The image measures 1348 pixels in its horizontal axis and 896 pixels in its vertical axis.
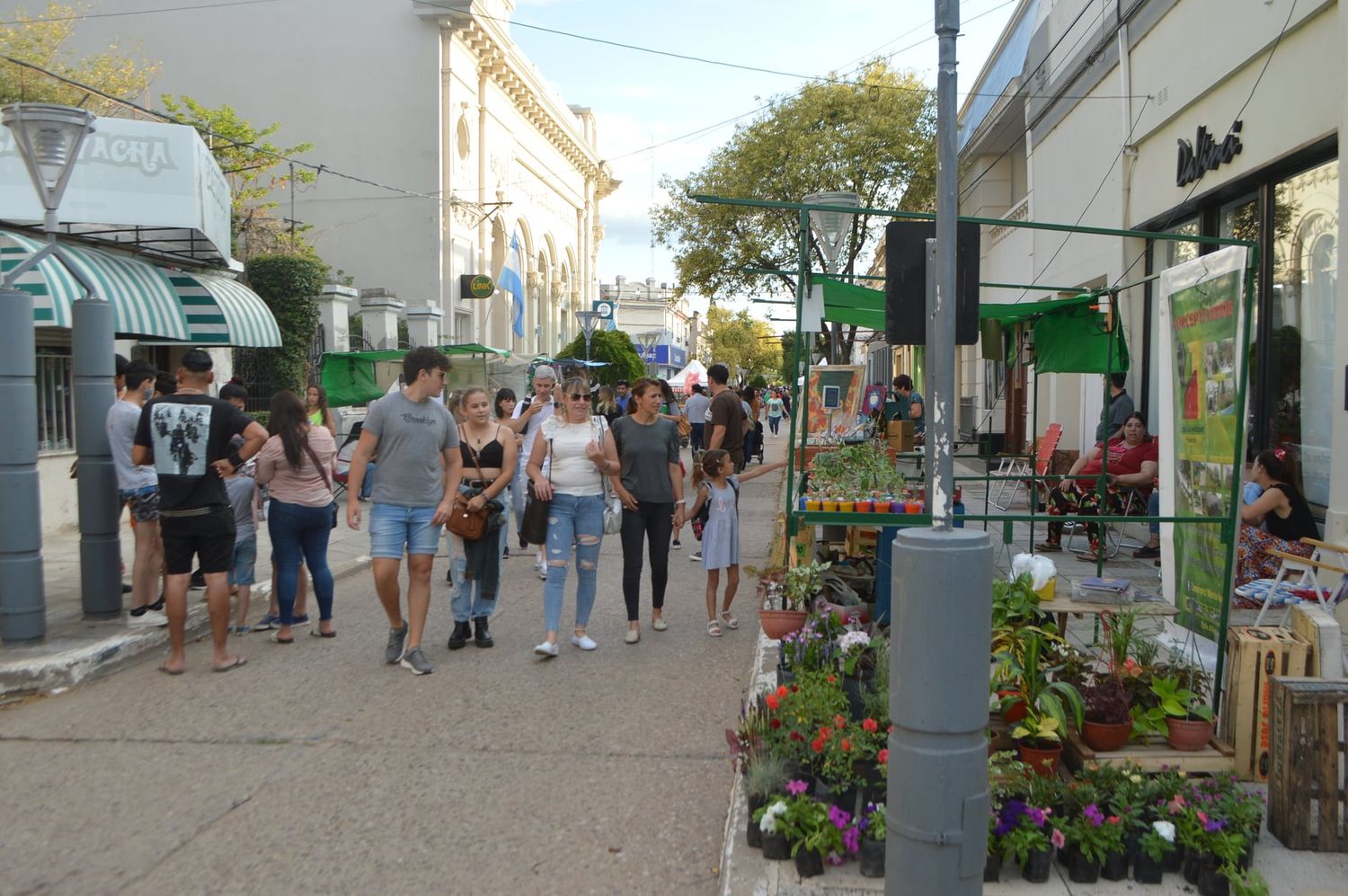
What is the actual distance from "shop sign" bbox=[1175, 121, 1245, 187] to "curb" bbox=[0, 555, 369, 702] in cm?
929

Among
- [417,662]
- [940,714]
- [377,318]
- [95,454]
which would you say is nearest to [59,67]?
[377,318]

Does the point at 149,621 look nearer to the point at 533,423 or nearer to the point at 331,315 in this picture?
the point at 533,423

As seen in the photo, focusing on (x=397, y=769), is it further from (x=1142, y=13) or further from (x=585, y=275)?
(x=585, y=275)

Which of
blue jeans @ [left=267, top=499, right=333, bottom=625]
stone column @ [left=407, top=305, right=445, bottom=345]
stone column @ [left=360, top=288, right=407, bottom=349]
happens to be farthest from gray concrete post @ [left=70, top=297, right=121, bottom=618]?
stone column @ [left=407, top=305, right=445, bottom=345]

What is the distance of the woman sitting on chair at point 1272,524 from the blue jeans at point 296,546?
19.3 ft

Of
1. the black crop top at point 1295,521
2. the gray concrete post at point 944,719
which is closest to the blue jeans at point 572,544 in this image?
the gray concrete post at point 944,719

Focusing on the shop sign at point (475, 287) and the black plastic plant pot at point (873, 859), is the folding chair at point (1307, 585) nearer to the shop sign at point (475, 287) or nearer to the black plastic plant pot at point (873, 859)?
the black plastic plant pot at point (873, 859)

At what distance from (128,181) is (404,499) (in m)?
A: 7.07

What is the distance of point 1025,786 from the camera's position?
12.6 feet

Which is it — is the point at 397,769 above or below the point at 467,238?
below

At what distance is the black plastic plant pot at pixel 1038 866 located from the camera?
359 centimetres

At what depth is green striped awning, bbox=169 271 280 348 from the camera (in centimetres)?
1314

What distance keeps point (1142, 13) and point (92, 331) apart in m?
10.9

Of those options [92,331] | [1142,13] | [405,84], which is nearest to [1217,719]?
[92,331]
